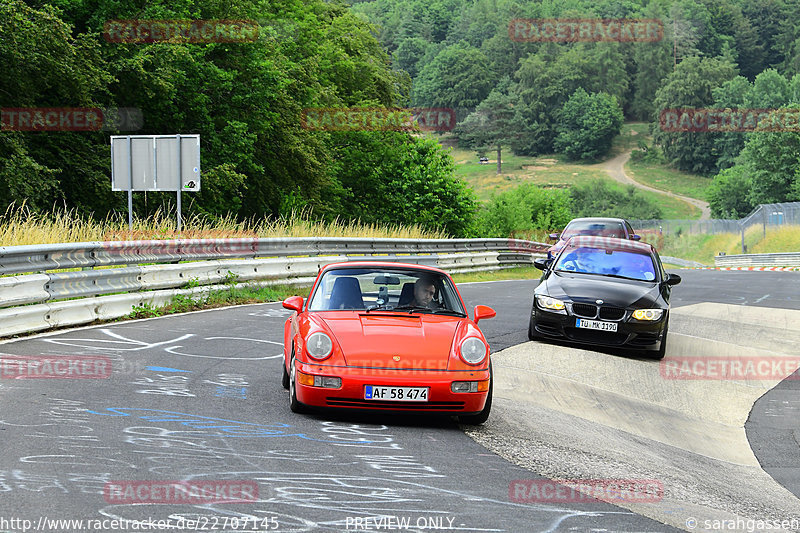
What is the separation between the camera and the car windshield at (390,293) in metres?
8.51

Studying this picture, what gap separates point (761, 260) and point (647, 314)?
52.7 meters

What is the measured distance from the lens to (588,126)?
16962 centimetres

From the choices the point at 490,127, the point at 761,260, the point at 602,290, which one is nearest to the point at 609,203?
the point at 490,127

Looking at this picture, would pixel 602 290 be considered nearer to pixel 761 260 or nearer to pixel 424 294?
pixel 424 294

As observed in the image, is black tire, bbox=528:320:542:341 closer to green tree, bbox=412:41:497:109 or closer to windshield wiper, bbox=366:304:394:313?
windshield wiper, bbox=366:304:394:313

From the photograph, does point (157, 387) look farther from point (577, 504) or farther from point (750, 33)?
point (750, 33)

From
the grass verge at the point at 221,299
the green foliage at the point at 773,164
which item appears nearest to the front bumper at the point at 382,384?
the grass verge at the point at 221,299

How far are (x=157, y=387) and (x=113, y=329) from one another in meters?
4.13

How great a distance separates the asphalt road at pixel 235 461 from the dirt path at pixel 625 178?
422ft

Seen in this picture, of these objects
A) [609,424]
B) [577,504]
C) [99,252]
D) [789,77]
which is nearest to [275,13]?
[99,252]

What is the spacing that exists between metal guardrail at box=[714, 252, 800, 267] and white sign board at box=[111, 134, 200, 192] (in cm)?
4381

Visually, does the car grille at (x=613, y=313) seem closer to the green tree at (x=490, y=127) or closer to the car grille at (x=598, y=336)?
the car grille at (x=598, y=336)

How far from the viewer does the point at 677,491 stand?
650 cm

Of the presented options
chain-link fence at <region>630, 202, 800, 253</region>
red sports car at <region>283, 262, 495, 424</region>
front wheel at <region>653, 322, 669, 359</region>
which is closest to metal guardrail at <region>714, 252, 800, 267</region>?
chain-link fence at <region>630, 202, 800, 253</region>
